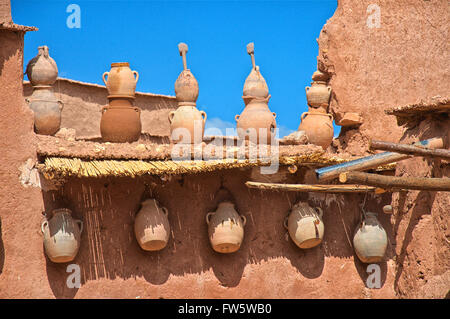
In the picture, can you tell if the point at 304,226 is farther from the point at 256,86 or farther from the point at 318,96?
the point at 318,96

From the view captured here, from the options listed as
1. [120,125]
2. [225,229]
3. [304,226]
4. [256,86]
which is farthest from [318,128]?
[120,125]

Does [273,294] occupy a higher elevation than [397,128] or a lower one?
lower

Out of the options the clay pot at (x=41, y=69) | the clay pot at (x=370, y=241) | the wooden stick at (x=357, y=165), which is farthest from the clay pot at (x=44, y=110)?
the wooden stick at (x=357, y=165)

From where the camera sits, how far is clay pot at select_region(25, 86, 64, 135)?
752 centimetres

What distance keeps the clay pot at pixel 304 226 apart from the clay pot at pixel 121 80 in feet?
7.12

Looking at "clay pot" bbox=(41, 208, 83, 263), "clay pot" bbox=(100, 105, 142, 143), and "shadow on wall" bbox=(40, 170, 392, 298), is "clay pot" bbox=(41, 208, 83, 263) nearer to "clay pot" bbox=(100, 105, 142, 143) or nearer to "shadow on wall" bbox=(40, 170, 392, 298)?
"shadow on wall" bbox=(40, 170, 392, 298)

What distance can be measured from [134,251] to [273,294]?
1.56 m

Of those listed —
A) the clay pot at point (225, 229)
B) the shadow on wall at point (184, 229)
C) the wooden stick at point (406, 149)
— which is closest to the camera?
the wooden stick at point (406, 149)

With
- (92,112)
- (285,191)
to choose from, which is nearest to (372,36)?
(285,191)

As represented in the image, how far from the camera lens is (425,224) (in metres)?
6.72

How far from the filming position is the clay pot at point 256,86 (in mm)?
8586

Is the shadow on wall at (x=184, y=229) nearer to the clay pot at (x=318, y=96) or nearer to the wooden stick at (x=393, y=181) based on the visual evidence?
the clay pot at (x=318, y=96)

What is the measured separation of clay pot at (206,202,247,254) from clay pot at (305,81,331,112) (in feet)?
6.94
